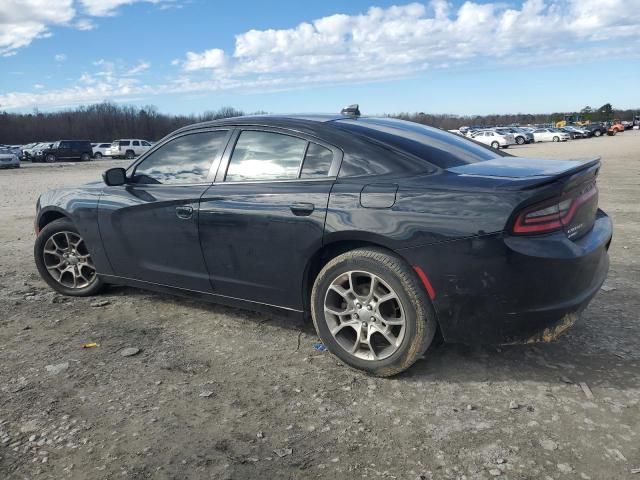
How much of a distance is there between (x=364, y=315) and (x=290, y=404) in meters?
0.69

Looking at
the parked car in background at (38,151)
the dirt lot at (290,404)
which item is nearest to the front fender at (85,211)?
the dirt lot at (290,404)

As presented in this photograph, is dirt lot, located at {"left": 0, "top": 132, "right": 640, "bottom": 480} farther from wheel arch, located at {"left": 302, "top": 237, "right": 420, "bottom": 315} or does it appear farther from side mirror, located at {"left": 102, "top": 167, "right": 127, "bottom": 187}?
side mirror, located at {"left": 102, "top": 167, "right": 127, "bottom": 187}

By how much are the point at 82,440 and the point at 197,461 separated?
2.12 ft

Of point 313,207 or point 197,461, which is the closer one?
point 197,461

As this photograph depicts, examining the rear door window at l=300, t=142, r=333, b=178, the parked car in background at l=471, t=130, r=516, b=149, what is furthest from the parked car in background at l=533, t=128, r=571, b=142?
the rear door window at l=300, t=142, r=333, b=178

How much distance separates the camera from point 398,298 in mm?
3137

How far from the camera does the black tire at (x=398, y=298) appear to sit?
309 cm

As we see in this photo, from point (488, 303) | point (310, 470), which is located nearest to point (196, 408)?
point (310, 470)

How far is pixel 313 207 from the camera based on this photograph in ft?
11.1

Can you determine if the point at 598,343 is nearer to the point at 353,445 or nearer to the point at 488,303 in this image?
the point at 488,303

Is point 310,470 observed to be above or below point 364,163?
below

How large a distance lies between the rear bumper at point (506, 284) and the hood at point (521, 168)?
389 millimetres

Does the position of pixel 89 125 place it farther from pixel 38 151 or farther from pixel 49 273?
pixel 49 273

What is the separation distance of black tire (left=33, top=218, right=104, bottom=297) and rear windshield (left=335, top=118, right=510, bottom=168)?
2.71 metres
